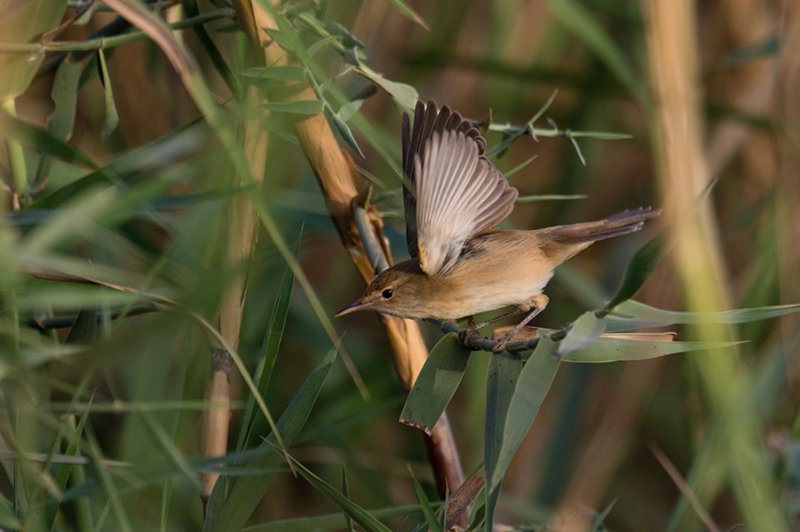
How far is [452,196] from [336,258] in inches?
66.5

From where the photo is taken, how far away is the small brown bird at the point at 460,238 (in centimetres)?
117

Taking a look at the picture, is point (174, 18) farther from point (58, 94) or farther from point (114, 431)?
point (114, 431)

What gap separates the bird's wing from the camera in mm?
1151

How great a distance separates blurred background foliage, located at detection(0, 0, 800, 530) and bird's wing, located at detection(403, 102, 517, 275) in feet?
0.16

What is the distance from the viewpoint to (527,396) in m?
0.95

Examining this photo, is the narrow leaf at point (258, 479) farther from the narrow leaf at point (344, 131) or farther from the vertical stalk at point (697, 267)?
the vertical stalk at point (697, 267)

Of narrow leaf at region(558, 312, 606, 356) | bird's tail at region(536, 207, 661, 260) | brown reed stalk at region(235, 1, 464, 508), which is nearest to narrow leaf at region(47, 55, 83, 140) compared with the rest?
brown reed stalk at region(235, 1, 464, 508)

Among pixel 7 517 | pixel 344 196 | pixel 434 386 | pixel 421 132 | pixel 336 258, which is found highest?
pixel 421 132

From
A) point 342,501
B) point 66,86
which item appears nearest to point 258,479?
point 342,501

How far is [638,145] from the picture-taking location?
9.38ft

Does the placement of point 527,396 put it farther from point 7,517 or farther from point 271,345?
point 7,517

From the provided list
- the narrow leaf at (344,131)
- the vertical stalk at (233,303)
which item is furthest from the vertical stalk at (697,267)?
the vertical stalk at (233,303)

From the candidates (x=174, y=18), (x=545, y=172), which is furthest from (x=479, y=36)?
(x=174, y=18)

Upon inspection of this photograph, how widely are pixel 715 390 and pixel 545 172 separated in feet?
6.74
